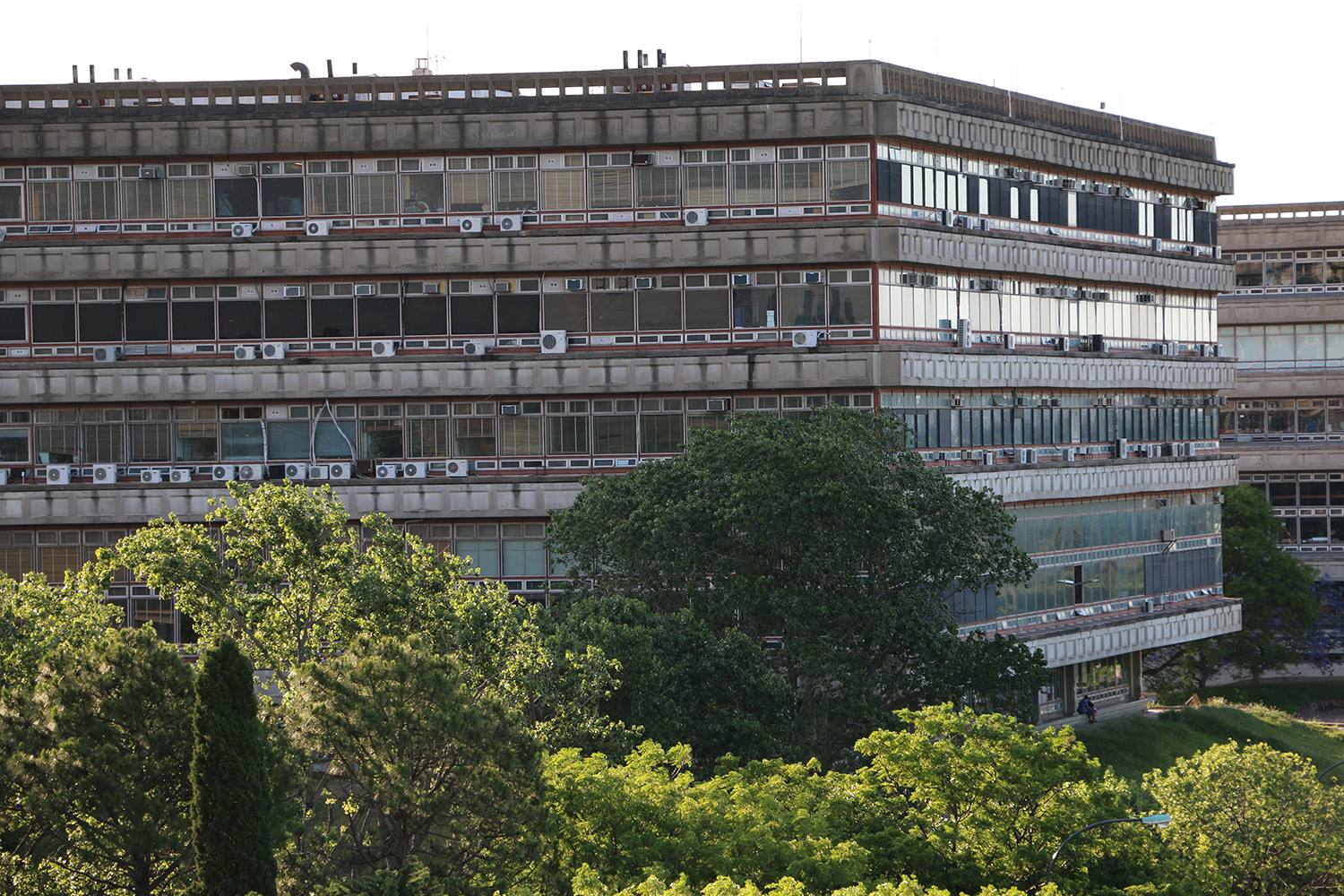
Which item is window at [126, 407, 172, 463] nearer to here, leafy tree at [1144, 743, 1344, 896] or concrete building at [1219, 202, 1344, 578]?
leafy tree at [1144, 743, 1344, 896]

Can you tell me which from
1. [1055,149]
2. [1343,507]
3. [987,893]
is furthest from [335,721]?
[1343,507]

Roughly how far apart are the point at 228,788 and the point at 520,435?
26.8 metres

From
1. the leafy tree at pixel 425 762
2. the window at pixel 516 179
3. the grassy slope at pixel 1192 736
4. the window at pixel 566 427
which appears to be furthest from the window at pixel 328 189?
the grassy slope at pixel 1192 736

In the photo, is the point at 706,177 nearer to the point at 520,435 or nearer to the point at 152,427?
the point at 520,435

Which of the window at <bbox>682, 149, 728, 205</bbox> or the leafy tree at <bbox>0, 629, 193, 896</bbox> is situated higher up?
the window at <bbox>682, 149, 728, 205</bbox>

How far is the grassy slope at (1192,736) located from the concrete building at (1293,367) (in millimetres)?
16088

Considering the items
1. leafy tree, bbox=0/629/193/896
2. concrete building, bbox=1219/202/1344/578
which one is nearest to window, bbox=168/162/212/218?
leafy tree, bbox=0/629/193/896

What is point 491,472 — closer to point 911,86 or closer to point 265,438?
point 265,438

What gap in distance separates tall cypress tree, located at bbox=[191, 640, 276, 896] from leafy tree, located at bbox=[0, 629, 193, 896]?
843 millimetres

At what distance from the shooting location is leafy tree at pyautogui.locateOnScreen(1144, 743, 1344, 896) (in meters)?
33.2

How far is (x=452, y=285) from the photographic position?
4881 centimetres

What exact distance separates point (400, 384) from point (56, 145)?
1217 centimetres

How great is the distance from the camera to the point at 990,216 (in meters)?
52.2

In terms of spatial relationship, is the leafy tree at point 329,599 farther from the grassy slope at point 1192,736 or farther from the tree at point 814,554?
the grassy slope at point 1192,736
